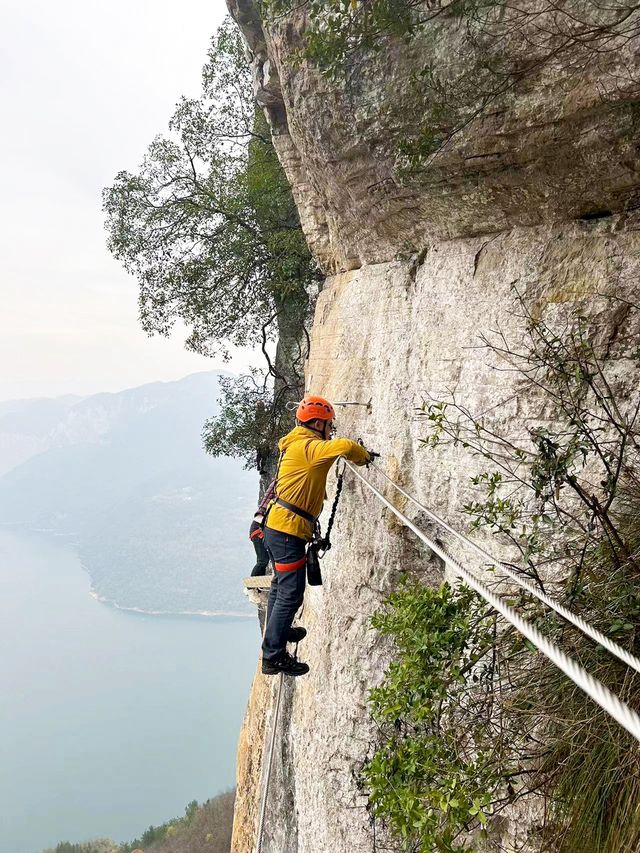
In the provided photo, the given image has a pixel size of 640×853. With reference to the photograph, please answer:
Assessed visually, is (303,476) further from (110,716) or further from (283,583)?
(110,716)

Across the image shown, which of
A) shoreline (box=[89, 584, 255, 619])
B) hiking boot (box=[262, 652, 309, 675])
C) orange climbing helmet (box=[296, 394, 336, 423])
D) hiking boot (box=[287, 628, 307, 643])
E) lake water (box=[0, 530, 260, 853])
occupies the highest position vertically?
orange climbing helmet (box=[296, 394, 336, 423])

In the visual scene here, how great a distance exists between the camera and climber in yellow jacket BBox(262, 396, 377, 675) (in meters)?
4.57

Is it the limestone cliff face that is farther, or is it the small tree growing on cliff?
the small tree growing on cliff

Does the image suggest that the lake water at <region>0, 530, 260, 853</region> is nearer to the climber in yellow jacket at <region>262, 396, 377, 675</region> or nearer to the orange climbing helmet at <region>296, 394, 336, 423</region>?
the climber in yellow jacket at <region>262, 396, 377, 675</region>

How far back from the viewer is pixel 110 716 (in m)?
137

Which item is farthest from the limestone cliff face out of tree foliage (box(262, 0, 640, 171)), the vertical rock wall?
tree foliage (box(262, 0, 640, 171))

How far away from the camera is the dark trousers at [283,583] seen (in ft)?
15.4

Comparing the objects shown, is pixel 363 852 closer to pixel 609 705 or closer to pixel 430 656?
pixel 430 656

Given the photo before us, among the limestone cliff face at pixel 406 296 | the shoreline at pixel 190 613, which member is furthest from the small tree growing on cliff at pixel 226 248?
the shoreline at pixel 190 613

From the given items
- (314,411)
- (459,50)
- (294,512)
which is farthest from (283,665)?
(459,50)

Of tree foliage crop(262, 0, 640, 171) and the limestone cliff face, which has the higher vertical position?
tree foliage crop(262, 0, 640, 171)

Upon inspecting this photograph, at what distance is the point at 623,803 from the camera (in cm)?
202

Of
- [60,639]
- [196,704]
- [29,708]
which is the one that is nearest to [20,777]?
[29,708]

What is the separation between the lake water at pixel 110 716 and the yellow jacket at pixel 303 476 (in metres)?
104
